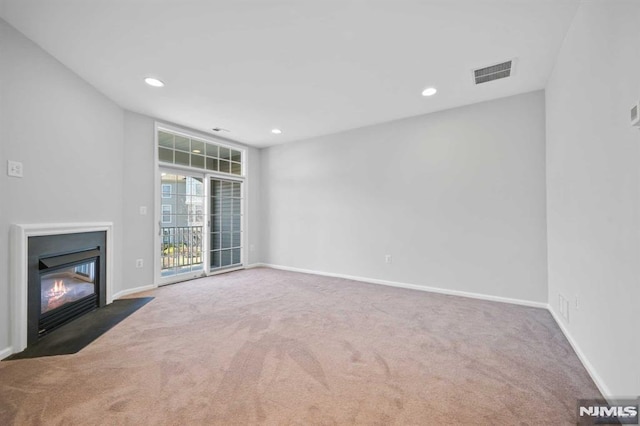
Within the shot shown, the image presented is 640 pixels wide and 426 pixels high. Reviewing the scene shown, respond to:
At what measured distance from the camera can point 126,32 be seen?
2258 mm

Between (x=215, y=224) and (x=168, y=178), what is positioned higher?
(x=168, y=178)

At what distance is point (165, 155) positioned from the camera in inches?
175

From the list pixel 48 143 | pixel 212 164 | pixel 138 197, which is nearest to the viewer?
pixel 48 143

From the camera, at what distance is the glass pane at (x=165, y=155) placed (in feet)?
14.4

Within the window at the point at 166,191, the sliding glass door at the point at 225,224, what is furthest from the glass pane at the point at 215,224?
the window at the point at 166,191

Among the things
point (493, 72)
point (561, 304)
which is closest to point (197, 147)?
point (493, 72)

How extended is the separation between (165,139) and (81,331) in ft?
9.78

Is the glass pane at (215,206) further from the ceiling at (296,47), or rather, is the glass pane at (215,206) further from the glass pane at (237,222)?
the ceiling at (296,47)

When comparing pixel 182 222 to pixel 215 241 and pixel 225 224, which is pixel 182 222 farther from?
pixel 225 224

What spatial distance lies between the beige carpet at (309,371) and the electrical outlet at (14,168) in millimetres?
1501

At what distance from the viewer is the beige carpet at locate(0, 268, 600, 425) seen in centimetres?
154

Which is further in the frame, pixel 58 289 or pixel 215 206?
pixel 215 206

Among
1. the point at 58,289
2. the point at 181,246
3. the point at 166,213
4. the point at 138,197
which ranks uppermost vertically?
the point at 138,197

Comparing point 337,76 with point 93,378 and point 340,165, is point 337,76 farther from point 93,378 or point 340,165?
point 93,378
